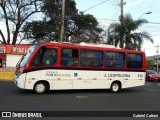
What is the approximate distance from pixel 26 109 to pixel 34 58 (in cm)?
559

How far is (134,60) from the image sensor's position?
21.8m

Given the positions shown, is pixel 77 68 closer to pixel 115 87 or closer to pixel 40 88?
pixel 40 88

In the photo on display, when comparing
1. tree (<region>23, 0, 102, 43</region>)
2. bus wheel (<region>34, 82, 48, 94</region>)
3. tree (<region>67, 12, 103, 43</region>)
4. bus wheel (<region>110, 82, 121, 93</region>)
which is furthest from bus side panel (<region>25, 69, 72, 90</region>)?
tree (<region>67, 12, 103, 43</region>)

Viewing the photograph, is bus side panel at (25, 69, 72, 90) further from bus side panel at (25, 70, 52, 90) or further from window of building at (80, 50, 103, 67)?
window of building at (80, 50, 103, 67)

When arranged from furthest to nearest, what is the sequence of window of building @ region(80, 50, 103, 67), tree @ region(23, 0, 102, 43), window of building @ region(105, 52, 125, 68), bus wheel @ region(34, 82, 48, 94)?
1. tree @ region(23, 0, 102, 43)
2. window of building @ region(105, 52, 125, 68)
3. window of building @ region(80, 50, 103, 67)
4. bus wheel @ region(34, 82, 48, 94)

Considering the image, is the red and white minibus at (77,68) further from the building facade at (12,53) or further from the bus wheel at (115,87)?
the building facade at (12,53)

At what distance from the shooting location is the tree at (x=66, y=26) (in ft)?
191

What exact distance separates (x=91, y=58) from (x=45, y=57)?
2961 mm

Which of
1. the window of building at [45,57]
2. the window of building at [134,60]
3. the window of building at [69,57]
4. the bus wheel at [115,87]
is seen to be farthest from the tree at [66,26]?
the window of building at [45,57]

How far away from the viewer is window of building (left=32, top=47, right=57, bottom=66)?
58.9ft

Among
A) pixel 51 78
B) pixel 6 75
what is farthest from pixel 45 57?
pixel 6 75

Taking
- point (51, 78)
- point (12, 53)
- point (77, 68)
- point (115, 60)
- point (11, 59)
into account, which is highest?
point (12, 53)

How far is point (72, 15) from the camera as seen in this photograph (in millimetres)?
61438

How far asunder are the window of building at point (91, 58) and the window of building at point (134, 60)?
2194mm
